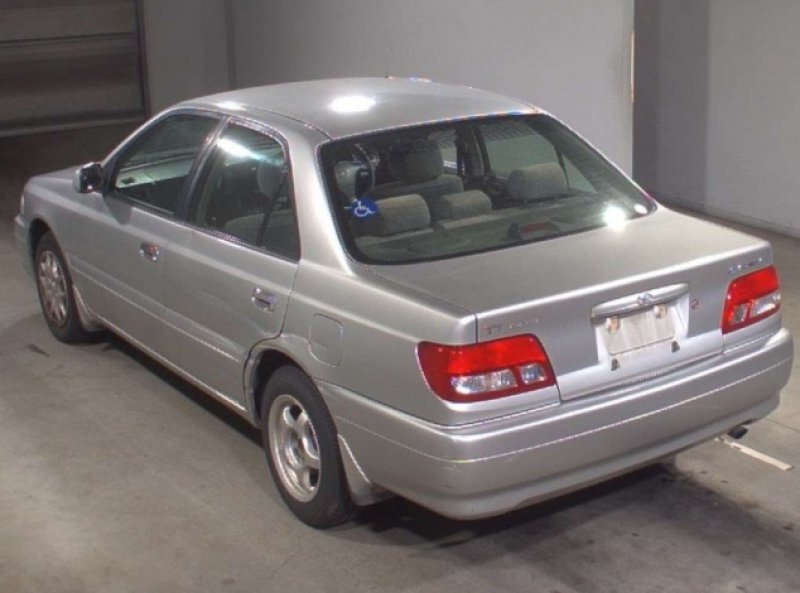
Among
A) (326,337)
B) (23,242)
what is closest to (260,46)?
(23,242)

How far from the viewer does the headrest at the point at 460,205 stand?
5.18 meters

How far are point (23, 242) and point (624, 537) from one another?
392 cm

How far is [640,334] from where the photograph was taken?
464 centimetres

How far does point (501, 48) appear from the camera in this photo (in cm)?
939

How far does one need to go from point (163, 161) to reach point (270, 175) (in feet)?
3.74

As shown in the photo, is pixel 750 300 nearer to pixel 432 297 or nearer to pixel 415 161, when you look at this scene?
pixel 432 297

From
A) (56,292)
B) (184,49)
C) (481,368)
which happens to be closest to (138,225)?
(56,292)

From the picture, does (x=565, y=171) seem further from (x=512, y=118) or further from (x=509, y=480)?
(x=509, y=480)

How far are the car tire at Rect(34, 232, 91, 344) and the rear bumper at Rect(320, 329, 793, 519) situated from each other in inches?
106

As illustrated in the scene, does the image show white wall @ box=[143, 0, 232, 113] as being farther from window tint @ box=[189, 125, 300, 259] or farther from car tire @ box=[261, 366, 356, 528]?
car tire @ box=[261, 366, 356, 528]

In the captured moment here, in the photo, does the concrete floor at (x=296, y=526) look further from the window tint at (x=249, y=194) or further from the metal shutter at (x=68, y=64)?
the metal shutter at (x=68, y=64)

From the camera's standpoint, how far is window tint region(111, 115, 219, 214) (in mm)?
5957

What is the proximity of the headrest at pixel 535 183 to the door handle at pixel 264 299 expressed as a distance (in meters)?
1.02

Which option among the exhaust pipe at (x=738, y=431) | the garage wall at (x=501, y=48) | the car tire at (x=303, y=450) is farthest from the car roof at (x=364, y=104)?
the garage wall at (x=501, y=48)
